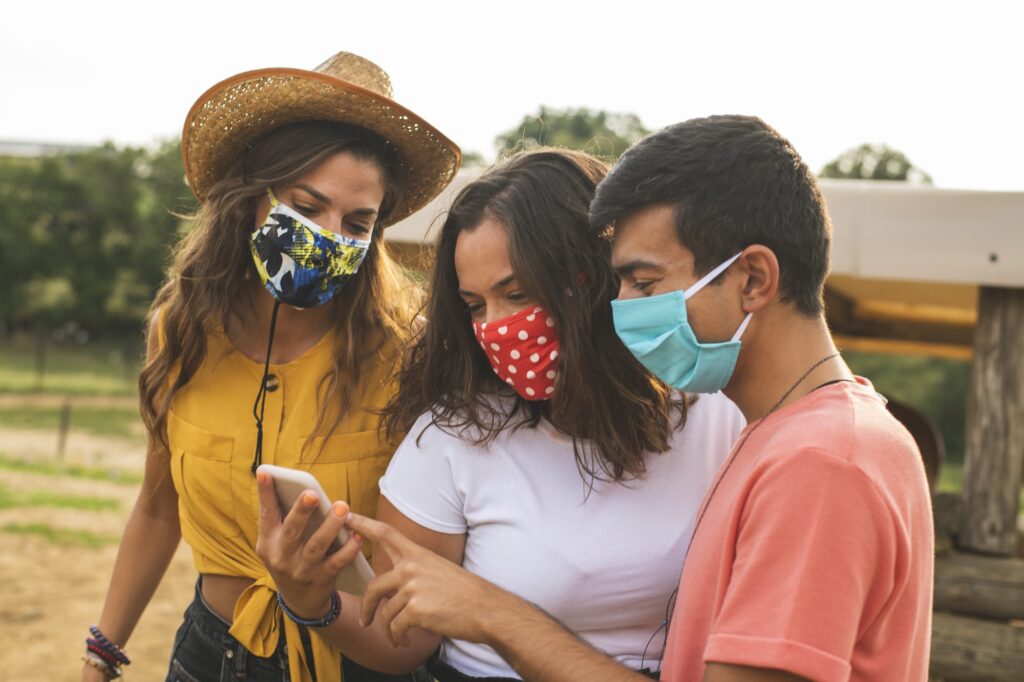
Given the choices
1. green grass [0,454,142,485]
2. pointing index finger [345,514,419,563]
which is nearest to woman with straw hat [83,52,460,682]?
pointing index finger [345,514,419,563]

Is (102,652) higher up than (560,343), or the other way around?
(560,343)

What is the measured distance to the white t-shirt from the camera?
75.9 inches

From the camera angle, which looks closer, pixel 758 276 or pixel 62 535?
pixel 758 276

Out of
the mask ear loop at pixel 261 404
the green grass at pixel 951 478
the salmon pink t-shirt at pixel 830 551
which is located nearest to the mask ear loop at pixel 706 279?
the salmon pink t-shirt at pixel 830 551

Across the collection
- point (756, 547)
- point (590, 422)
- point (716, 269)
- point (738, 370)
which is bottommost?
point (590, 422)

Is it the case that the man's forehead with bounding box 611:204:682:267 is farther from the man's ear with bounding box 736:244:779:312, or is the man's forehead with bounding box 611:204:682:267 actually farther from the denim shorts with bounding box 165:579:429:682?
the denim shorts with bounding box 165:579:429:682

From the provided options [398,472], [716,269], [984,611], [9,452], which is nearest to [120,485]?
[9,452]

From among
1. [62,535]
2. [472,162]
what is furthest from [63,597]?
[472,162]

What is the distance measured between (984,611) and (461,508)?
414cm

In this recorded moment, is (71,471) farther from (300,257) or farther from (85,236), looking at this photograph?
(85,236)

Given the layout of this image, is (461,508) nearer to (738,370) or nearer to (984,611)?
(738,370)

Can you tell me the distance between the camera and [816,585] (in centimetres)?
130

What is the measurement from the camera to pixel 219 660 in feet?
8.00

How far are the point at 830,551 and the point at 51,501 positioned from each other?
10672 mm
